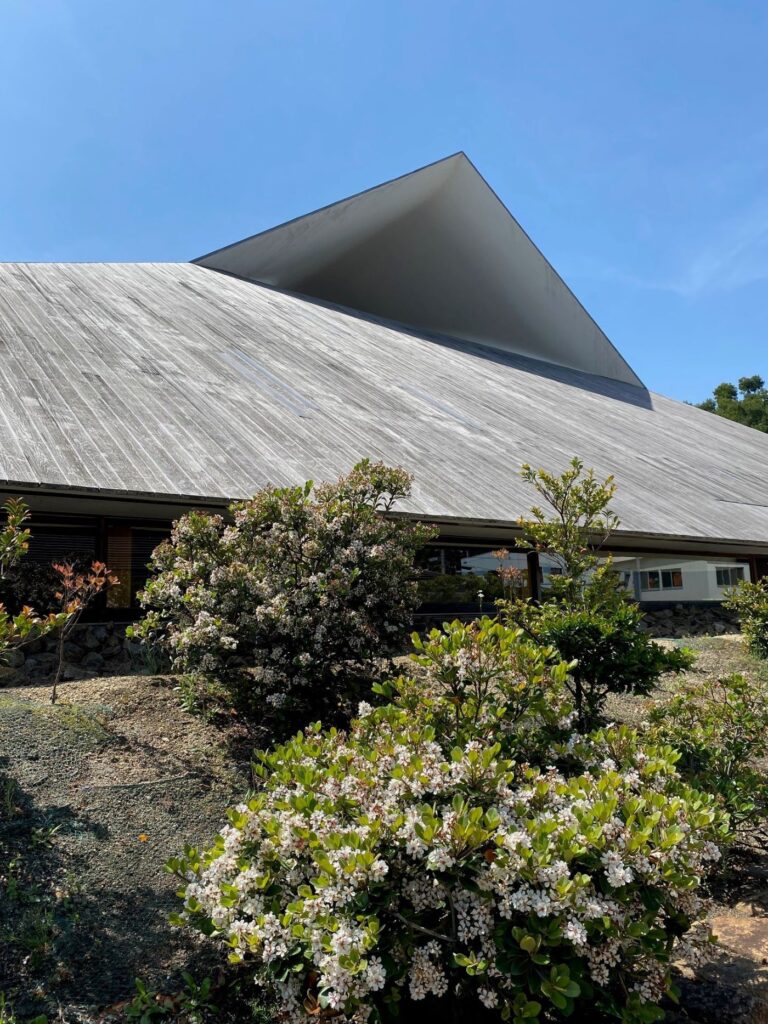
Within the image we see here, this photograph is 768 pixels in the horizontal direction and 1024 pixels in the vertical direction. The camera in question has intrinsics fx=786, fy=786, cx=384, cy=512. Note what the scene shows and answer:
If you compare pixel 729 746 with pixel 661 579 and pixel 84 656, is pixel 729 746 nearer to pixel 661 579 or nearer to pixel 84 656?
pixel 84 656

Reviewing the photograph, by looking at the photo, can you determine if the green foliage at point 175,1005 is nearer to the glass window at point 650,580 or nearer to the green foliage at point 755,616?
the green foliage at point 755,616

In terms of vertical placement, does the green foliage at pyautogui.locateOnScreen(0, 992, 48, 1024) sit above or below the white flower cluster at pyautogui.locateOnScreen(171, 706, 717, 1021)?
below

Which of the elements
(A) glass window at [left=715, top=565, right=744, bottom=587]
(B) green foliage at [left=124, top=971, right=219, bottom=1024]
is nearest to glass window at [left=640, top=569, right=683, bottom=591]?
(A) glass window at [left=715, top=565, right=744, bottom=587]

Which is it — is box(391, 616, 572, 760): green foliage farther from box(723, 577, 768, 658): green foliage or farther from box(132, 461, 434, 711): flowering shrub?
box(723, 577, 768, 658): green foliage

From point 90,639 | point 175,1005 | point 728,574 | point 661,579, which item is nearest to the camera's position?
point 175,1005

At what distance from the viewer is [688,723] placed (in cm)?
461

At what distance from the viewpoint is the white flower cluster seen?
7.82 ft

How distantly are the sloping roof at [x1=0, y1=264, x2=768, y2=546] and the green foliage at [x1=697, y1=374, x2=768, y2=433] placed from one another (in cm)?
2630

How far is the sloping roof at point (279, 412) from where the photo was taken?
22.5ft

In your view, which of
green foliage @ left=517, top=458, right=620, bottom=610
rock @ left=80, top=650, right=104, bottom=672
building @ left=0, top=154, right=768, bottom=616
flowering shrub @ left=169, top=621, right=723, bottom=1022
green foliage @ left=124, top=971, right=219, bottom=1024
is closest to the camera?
flowering shrub @ left=169, top=621, right=723, bottom=1022

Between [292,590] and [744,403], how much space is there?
44.2m

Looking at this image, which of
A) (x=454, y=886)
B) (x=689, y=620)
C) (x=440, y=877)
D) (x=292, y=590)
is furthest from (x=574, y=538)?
(x=689, y=620)

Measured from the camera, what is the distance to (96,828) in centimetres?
357

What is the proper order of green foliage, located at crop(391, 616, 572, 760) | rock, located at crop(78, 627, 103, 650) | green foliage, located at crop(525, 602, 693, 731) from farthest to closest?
rock, located at crop(78, 627, 103, 650), green foliage, located at crop(525, 602, 693, 731), green foliage, located at crop(391, 616, 572, 760)
